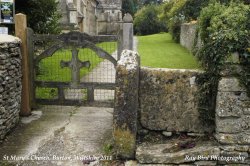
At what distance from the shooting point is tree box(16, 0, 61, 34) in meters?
11.4

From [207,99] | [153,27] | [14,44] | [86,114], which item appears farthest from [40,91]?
[153,27]

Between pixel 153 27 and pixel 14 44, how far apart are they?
3639 centimetres

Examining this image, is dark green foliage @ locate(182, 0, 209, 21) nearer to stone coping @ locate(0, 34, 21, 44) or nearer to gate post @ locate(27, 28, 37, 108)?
gate post @ locate(27, 28, 37, 108)

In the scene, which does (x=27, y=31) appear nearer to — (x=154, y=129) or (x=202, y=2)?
(x=154, y=129)

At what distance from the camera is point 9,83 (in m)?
6.46

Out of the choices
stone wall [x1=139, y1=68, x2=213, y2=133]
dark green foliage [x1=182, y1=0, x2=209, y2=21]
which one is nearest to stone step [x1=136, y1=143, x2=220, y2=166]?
stone wall [x1=139, y1=68, x2=213, y2=133]

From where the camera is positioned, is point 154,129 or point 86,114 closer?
point 154,129

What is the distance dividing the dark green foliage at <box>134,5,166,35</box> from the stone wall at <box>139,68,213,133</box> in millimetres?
36109

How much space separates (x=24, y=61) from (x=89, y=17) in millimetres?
31350

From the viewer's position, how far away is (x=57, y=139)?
6.32 metres

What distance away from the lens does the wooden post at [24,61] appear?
7.35 meters

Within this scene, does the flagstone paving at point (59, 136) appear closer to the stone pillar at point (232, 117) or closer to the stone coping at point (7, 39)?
the stone coping at point (7, 39)

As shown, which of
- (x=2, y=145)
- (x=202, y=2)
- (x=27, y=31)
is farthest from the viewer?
(x=202, y=2)

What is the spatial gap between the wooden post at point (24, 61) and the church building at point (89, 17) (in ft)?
51.7
